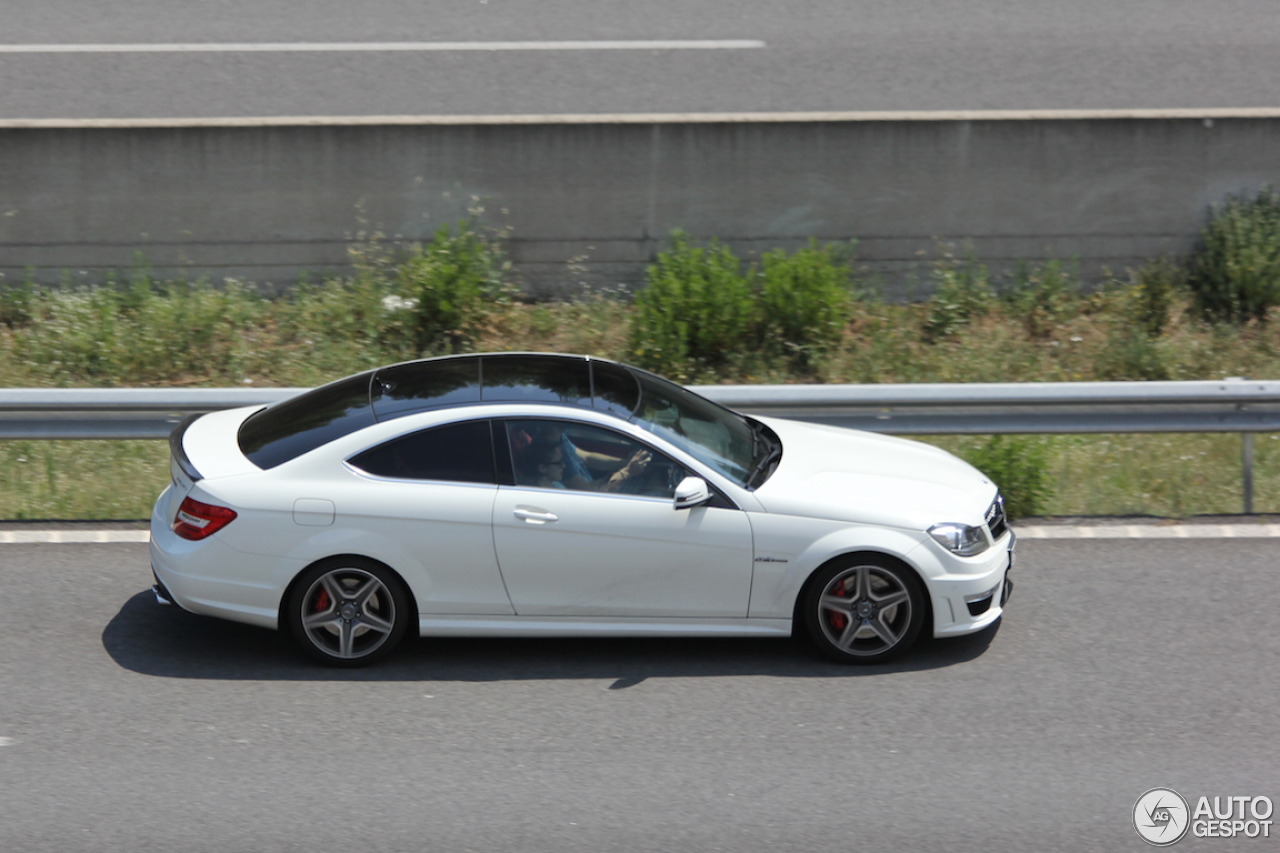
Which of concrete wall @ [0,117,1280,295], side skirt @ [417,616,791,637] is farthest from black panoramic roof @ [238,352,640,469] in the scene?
concrete wall @ [0,117,1280,295]

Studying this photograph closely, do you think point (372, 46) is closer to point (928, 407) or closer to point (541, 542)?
point (928, 407)

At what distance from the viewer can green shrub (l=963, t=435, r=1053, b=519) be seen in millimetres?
7902

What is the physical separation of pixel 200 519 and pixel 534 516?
1.51 meters

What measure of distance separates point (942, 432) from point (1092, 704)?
2900mm

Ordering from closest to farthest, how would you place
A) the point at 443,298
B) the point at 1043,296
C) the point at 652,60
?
the point at 443,298 < the point at 1043,296 < the point at 652,60

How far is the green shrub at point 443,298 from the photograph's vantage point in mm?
10414

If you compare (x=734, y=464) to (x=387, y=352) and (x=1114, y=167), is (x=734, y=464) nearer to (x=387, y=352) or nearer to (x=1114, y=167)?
(x=387, y=352)

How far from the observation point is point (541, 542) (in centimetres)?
568

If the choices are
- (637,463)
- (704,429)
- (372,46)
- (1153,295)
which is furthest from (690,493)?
(372,46)

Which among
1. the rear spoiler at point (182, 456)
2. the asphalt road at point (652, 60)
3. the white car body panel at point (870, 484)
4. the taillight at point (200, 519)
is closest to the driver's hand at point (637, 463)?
the white car body panel at point (870, 484)

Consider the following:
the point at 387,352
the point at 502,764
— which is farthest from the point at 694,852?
the point at 387,352

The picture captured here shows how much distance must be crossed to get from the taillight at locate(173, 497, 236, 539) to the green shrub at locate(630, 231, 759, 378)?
194 inches

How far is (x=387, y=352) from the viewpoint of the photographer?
10.4 meters

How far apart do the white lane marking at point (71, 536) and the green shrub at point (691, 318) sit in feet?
13.8
